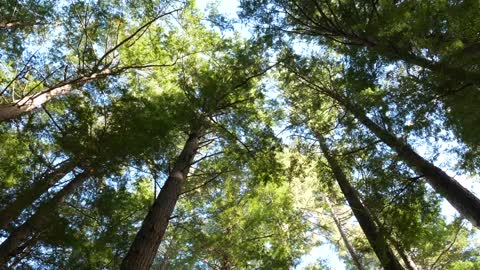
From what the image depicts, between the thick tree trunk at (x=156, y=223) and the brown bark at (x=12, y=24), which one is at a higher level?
the brown bark at (x=12, y=24)

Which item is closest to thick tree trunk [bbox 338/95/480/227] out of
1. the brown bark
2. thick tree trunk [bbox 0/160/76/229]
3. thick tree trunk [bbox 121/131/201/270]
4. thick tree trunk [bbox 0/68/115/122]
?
thick tree trunk [bbox 121/131/201/270]

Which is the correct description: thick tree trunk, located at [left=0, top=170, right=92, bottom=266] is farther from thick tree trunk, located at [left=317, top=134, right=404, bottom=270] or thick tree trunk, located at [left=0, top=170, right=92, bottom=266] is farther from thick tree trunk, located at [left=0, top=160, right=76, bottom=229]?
thick tree trunk, located at [left=317, top=134, right=404, bottom=270]

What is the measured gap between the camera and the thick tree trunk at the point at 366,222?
5660 mm

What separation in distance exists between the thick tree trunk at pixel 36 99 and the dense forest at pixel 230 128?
32mm

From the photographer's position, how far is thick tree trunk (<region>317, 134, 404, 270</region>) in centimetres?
566

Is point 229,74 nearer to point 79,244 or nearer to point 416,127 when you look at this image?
point 416,127

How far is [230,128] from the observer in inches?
Result: 322

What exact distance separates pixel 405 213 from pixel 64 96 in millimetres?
7446

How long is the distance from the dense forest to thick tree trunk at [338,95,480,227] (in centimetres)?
3

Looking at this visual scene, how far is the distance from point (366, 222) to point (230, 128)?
3413 mm

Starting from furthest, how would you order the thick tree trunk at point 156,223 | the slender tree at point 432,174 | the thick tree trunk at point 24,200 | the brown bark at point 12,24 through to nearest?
1. the brown bark at point 12,24
2. the thick tree trunk at point 24,200
3. the slender tree at point 432,174
4. the thick tree trunk at point 156,223

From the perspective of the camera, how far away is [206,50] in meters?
8.97

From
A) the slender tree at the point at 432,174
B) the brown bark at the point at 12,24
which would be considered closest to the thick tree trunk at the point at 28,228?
the brown bark at the point at 12,24

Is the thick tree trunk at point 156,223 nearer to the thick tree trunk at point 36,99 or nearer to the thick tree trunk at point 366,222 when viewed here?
the thick tree trunk at point 36,99
